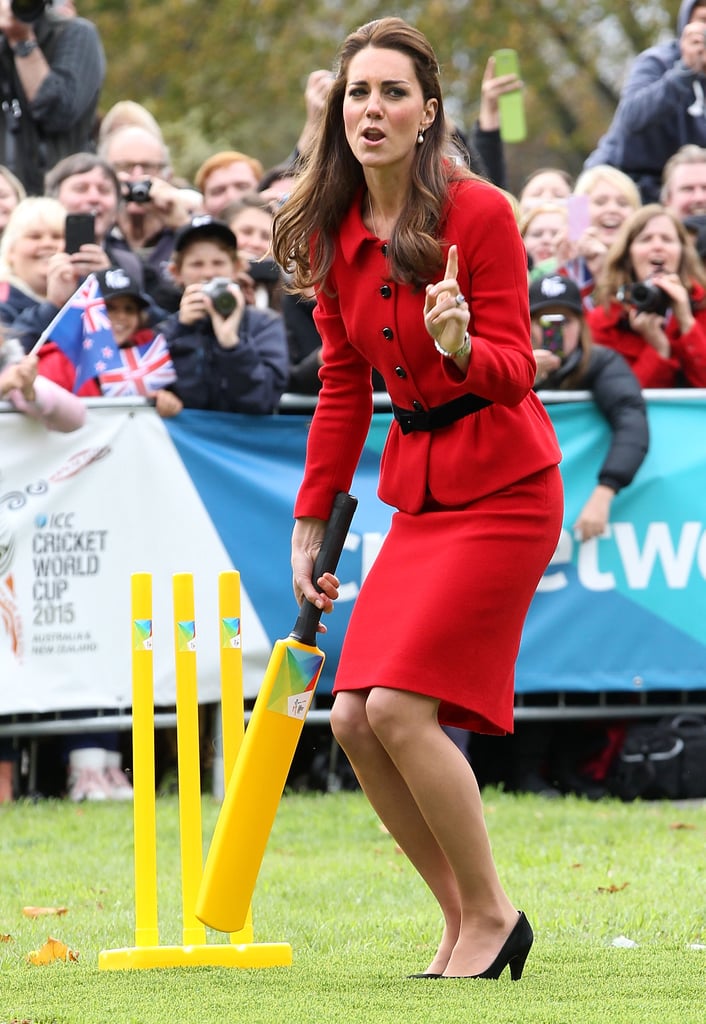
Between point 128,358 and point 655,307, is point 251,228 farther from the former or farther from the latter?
point 655,307

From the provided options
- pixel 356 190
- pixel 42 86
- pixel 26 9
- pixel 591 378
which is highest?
pixel 26 9

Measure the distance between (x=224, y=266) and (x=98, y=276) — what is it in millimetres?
708

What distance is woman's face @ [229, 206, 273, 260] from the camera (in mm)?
9922

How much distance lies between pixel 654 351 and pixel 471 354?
16.9 ft

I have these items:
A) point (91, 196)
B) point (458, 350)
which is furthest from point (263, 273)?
point (458, 350)

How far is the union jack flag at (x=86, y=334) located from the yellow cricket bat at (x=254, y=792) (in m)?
3.98

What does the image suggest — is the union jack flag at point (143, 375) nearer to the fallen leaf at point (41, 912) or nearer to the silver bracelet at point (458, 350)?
the fallen leaf at point (41, 912)

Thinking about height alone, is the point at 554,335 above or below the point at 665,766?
above

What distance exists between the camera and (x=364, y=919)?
6.10 meters

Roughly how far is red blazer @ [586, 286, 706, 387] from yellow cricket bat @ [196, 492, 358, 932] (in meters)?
4.97

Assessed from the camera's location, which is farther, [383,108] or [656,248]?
[656,248]

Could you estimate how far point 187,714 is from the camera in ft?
16.3

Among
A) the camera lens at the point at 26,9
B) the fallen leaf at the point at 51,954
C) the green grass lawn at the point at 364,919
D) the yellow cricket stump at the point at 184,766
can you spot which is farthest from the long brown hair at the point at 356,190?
the camera lens at the point at 26,9

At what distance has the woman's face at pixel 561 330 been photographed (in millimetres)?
8906
